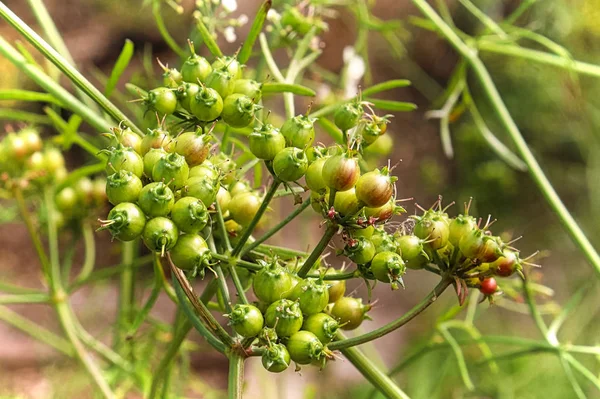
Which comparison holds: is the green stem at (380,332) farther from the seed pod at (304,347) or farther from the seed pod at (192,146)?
the seed pod at (192,146)

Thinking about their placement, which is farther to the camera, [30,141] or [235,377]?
[30,141]

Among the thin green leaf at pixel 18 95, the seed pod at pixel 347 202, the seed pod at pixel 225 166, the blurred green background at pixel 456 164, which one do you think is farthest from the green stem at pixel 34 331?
the blurred green background at pixel 456 164

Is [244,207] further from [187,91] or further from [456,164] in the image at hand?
[456,164]

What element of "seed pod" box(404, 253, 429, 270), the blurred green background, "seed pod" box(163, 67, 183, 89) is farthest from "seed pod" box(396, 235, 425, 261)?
the blurred green background

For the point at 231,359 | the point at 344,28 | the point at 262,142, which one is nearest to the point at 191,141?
the point at 262,142

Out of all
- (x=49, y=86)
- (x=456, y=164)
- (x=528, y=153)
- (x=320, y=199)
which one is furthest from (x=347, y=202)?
(x=456, y=164)
